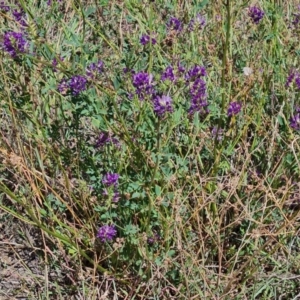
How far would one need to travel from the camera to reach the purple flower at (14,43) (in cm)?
176

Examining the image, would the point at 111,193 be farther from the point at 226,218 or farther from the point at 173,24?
the point at 173,24

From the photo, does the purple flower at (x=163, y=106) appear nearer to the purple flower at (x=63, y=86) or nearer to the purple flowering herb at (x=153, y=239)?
the purple flower at (x=63, y=86)

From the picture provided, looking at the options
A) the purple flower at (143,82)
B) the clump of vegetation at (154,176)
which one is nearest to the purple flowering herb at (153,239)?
the clump of vegetation at (154,176)

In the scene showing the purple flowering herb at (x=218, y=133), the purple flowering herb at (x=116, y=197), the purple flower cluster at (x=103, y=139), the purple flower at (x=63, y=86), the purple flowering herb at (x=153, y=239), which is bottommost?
the purple flowering herb at (x=153, y=239)

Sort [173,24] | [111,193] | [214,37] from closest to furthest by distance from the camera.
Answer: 1. [111,193]
2. [173,24]
3. [214,37]

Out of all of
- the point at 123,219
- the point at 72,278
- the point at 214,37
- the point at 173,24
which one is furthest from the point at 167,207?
the point at 214,37

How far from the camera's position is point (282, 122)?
2.08 meters

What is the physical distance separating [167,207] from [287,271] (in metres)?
0.43

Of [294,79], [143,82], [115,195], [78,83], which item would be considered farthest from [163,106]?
[294,79]

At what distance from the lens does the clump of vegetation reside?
1.85 meters

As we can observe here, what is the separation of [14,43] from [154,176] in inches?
21.3

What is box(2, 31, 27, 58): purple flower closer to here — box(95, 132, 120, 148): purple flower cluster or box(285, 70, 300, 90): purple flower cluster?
box(95, 132, 120, 148): purple flower cluster

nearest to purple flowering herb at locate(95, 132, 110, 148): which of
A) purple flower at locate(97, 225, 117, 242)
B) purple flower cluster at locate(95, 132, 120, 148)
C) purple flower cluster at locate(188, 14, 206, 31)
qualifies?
purple flower cluster at locate(95, 132, 120, 148)

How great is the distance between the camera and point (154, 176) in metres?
1.75
